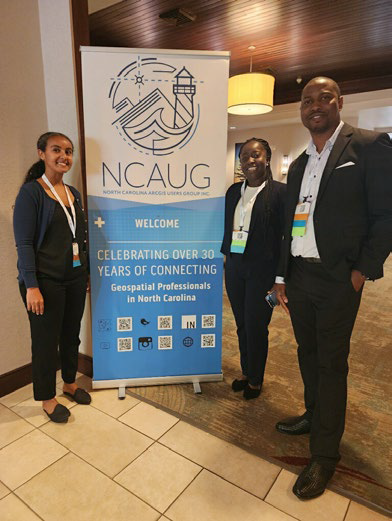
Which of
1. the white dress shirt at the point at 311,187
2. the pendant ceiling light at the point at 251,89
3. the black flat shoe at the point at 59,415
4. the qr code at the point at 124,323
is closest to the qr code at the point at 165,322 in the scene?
the qr code at the point at 124,323

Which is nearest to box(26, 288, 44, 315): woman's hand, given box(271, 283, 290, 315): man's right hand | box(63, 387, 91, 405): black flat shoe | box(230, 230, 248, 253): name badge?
box(63, 387, 91, 405): black flat shoe

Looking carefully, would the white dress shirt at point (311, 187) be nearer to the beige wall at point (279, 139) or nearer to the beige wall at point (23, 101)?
the beige wall at point (23, 101)

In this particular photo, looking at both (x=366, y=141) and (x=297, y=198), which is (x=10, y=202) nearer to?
(x=297, y=198)

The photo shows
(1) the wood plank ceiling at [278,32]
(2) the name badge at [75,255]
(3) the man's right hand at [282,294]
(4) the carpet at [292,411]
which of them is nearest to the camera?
(4) the carpet at [292,411]

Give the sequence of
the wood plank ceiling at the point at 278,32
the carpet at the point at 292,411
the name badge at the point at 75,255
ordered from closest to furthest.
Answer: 1. the carpet at the point at 292,411
2. the name badge at the point at 75,255
3. the wood plank ceiling at the point at 278,32

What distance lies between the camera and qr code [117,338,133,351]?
225 cm

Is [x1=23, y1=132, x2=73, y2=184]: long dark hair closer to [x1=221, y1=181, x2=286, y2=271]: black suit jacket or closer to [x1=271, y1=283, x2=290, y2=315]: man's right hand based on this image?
[x1=221, y1=181, x2=286, y2=271]: black suit jacket

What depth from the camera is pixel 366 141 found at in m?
1.35

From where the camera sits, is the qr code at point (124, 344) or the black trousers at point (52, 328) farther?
the qr code at point (124, 344)

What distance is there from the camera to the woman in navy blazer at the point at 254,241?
6.55 feet

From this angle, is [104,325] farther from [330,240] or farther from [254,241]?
[330,240]

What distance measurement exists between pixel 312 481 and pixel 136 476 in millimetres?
815

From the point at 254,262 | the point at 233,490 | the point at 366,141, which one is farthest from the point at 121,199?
the point at 233,490

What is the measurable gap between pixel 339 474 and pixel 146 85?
7.58ft
